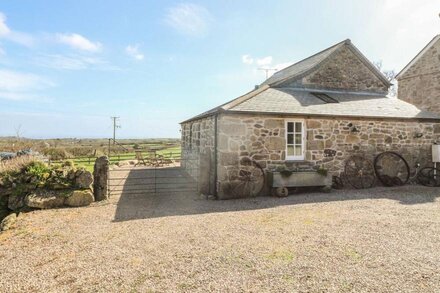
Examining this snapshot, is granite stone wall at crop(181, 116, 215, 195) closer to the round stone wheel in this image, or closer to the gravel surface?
the gravel surface

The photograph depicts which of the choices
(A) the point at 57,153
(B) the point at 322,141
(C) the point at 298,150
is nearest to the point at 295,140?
(C) the point at 298,150

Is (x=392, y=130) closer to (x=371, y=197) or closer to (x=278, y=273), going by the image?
(x=371, y=197)

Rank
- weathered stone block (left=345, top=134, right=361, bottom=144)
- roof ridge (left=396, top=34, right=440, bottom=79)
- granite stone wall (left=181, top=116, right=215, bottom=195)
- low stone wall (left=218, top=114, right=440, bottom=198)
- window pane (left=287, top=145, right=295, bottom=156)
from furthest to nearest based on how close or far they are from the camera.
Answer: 1. roof ridge (left=396, top=34, right=440, bottom=79)
2. weathered stone block (left=345, top=134, right=361, bottom=144)
3. window pane (left=287, top=145, right=295, bottom=156)
4. granite stone wall (left=181, top=116, right=215, bottom=195)
5. low stone wall (left=218, top=114, right=440, bottom=198)

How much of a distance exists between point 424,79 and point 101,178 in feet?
68.1

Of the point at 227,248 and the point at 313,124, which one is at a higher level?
the point at 313,124

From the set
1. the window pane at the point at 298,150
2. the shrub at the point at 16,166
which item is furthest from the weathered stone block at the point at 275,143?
the shrub at the point at 16,166

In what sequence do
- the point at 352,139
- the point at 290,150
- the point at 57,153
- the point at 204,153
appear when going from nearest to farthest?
the point at 290,150 < the point at 352,139 < the point at 204,153 < the point at 57,153

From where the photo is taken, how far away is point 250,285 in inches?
154

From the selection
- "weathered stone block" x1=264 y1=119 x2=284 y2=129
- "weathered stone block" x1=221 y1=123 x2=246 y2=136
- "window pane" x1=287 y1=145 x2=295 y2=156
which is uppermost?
"weathered stone block" x1=264 y1=119 x2=284 y2=129

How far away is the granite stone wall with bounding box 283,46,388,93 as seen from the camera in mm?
14281

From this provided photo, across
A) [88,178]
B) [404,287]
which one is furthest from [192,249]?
[88,178]

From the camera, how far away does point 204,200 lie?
9492mm

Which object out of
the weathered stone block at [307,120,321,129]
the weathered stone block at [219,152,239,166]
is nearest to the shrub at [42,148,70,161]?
the weathered stone block at [219,152,239,166]

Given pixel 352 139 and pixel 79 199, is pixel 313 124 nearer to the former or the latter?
pixel 352 139
